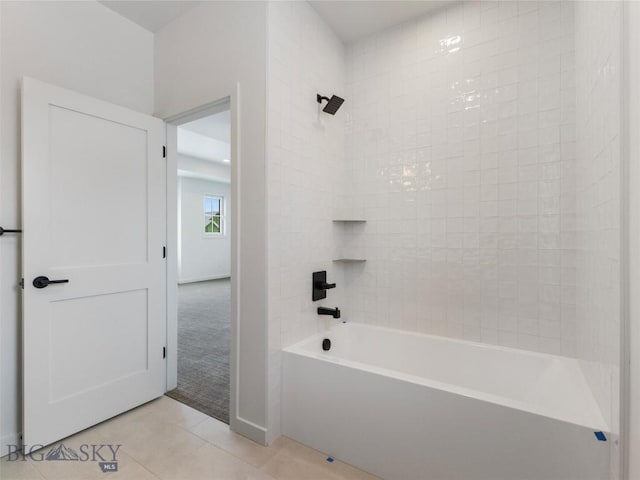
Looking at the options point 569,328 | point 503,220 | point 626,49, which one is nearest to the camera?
point 626,49

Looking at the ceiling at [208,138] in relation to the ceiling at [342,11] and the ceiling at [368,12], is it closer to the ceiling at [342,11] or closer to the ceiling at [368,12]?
the ceiling at [342,11]

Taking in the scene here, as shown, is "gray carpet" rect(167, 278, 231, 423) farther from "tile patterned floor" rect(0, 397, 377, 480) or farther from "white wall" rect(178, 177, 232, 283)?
"white wall" rect(178, 177, 232, 283)

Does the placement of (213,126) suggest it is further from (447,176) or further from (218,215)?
(218,215)

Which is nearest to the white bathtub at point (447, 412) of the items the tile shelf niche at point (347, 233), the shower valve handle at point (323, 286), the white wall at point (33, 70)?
the shower valve handle at point (323, 286)

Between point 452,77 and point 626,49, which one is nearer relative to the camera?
point 626,49

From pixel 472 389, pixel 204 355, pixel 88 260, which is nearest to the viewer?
pixel 472 389

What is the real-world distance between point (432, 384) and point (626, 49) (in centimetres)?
145

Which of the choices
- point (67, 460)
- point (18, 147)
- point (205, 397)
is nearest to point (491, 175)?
point (205, 397)

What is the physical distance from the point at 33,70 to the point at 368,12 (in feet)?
7.18

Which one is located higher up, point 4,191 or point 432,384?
point 4,191

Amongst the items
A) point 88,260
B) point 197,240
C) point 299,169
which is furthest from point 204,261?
point 299,169

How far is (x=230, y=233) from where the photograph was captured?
6.61 feet

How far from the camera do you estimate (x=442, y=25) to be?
84.6 inches

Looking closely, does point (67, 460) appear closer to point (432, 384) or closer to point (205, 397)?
point (205, 397)
